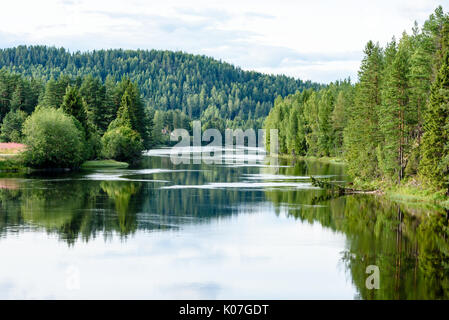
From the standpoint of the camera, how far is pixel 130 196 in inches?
1986

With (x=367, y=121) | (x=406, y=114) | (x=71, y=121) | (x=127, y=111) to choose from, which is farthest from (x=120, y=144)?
(x=406, y=114)

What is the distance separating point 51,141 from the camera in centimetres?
7481

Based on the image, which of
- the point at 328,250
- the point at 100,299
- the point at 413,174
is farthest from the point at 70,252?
the point at 413,174

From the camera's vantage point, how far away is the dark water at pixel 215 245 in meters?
23.2

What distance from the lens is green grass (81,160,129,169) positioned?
8559 centimetres

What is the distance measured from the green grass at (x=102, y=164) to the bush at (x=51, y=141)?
666 cm

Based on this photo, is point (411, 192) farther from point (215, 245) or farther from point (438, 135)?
point (215, 245)

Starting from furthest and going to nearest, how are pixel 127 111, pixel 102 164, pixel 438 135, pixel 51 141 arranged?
pixel 127 111 → pixel 102 164 → pixel 51 141 → pixel 438 135

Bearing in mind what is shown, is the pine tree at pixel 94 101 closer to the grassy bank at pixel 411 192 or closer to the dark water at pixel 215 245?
the dark water at pixel 215 245

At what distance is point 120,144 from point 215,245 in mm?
63829

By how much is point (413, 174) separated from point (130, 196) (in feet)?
85.0

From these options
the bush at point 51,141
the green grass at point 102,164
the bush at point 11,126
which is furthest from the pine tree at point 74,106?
the bush at point 11,126
